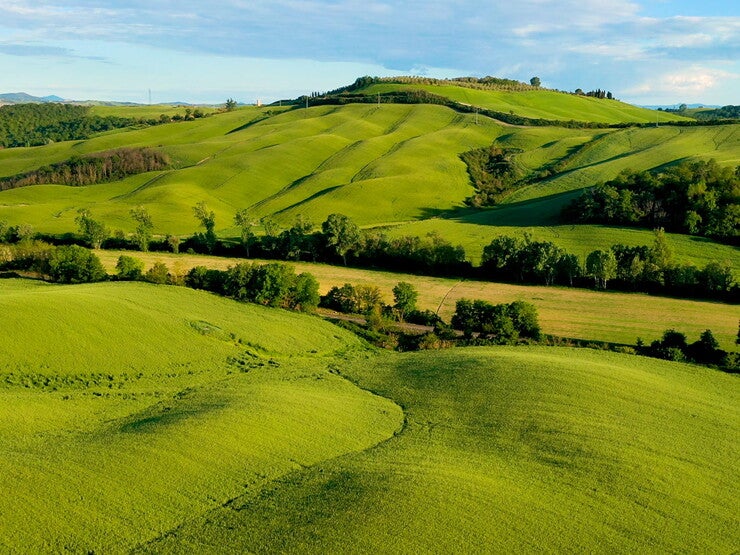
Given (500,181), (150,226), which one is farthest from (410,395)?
(500,181)

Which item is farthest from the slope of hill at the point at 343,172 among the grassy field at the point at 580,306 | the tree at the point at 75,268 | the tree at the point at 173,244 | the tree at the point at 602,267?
the tree at the point at 75,268

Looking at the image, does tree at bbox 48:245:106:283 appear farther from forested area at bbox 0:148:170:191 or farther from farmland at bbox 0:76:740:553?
forested area at bbox 0:148:170:191

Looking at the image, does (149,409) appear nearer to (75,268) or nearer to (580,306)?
(75,268)

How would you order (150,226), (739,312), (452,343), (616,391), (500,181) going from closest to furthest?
(616,391)
(452,343)
(739,312)
(150,226)
(500,181)

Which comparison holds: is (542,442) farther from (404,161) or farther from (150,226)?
(404,161)

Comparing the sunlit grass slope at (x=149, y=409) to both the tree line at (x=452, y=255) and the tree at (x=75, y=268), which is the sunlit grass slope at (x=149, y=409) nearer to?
the tree at (x=75, y=268)
